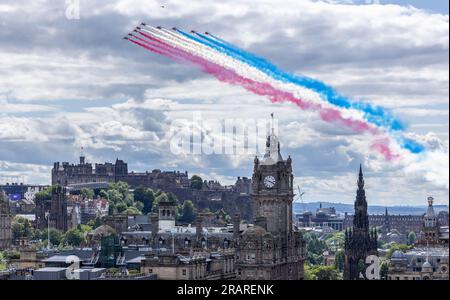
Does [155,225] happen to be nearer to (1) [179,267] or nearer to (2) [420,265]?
(2) [420,265]

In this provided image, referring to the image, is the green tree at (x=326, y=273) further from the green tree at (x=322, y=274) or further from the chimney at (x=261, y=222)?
the chimney at (x=261, y=222)

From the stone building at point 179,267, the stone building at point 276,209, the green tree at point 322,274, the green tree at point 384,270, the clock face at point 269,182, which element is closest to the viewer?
the stone building at point 179,267

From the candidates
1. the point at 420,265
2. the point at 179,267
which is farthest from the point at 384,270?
the point at 179,267

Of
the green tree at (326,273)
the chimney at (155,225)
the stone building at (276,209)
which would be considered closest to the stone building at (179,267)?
the stone building at (276,209)

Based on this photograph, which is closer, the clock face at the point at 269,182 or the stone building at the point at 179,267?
the stone building at the point at 179,267

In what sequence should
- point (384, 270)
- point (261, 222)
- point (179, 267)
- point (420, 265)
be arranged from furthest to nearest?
point (384, 270) < point (261, 222) < point (420, 265) < point (179, 267)

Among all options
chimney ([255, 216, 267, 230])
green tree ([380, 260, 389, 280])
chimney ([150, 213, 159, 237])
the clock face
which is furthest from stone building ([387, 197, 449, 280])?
chimney ([150, 213, 159, 237])

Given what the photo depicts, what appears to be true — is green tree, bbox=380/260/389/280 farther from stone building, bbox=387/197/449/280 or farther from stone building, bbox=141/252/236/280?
stone building, bbox=141/252/236/280
